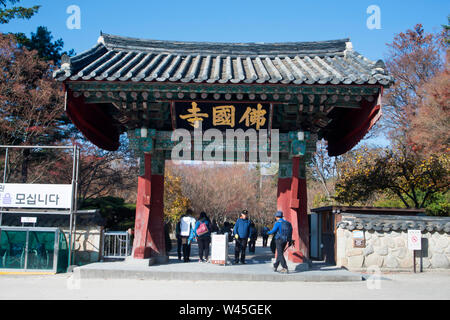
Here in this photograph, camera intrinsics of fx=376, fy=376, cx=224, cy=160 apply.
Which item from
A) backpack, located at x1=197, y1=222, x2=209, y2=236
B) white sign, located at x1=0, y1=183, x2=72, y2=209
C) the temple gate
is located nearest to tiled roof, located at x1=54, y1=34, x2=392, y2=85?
the temple gate

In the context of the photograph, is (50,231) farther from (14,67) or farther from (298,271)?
(14,67)

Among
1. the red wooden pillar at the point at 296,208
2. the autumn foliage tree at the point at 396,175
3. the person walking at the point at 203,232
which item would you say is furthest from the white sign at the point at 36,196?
the autumn foliage tree at the point at 396,175

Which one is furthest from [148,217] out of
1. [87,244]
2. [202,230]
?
[87,244]

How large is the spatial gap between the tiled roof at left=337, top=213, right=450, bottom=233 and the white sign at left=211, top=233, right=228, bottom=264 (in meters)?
3.98

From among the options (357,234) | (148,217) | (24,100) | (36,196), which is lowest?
(357,234)

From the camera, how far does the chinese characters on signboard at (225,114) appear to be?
32.4 feet

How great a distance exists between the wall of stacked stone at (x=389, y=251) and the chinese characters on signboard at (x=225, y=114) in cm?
460

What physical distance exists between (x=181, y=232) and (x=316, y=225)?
5799 mm

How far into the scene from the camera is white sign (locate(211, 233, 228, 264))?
10.3m

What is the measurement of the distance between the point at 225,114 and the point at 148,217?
3.48 metres

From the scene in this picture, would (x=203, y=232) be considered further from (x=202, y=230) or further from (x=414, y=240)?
(x=414, y=240)

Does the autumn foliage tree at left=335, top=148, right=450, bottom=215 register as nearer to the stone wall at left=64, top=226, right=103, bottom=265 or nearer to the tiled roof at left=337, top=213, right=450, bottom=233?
the tiled roof at left=337, top=213, right=450, bottom=233

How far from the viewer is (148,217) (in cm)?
1020

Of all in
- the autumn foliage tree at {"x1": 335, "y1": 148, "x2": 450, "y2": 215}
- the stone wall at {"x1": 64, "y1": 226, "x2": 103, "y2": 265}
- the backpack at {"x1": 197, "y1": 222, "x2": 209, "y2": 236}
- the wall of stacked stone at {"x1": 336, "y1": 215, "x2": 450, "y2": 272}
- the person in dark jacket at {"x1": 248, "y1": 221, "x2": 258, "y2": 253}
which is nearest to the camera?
the backpack at {"x1": 197, "y1": 222, "x2": 209, "y2": 236}
